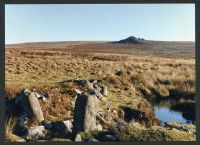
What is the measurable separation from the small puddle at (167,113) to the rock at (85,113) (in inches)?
59.5

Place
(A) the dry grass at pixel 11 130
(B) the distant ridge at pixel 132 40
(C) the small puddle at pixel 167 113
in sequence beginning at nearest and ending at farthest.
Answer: (A) the dry grass at pixel 11 130, (C) the small puddle at pixel 167 113, (B) the distant ridge at pixel 132 40

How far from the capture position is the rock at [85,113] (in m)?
10.8

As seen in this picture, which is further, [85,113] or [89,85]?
[89,85]

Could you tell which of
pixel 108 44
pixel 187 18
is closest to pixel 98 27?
pixel 108 44

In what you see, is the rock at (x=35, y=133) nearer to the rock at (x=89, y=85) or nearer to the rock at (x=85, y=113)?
the rock at (x=85, y=113)

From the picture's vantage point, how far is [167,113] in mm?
11453

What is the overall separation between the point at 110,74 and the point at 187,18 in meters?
2.11

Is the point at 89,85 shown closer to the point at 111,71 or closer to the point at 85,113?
the point at 111,71

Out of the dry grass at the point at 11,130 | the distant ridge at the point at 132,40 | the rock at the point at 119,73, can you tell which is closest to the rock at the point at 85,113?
the rock at the point at 119,73

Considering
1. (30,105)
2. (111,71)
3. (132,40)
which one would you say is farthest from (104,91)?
(30,105)

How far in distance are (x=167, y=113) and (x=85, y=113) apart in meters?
1.95

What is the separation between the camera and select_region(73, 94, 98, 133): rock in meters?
10.8

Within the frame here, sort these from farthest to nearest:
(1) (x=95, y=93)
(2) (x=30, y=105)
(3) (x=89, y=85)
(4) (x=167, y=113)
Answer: (4) (x=167, y=113), (3) (x=89, y=85), (1) (x=95, y=93), (2) (x=30, y=105)

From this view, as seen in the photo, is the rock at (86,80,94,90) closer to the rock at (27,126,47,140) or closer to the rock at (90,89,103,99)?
the rock at (90,89,103,99)
